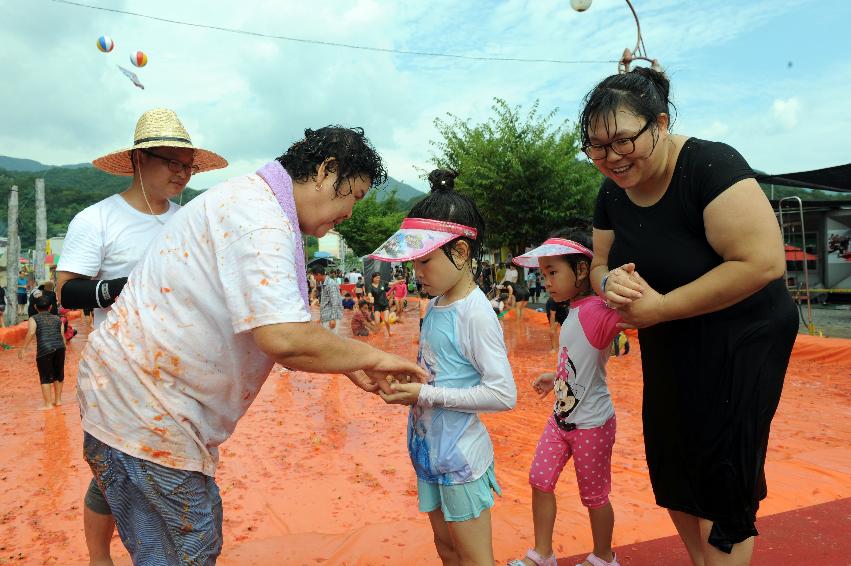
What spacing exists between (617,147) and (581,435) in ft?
4.59

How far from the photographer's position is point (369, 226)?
42.3m

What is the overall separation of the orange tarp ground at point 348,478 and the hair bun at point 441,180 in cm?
179

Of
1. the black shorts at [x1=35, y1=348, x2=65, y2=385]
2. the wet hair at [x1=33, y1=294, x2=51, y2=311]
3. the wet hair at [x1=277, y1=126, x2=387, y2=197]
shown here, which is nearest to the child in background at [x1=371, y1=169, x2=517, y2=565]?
the wet hair at [x1=277, y1=126, x2=387, y2=197]

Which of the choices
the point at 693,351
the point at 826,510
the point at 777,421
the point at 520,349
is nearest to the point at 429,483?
the point at 693,351

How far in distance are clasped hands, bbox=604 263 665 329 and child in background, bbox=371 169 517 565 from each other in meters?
0.50

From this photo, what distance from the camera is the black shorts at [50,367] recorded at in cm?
713

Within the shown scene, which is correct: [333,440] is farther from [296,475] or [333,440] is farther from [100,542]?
[100,542]

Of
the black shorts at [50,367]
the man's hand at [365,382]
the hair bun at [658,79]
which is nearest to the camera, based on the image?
the hair bun at [658,79]

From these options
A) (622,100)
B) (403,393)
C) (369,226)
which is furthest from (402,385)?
(369,226)

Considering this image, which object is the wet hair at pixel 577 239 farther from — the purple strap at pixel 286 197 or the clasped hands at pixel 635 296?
the purple strap at pixel 286 197

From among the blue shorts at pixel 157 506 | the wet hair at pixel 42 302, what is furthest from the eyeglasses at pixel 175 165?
the wet hair at pixel 42 302

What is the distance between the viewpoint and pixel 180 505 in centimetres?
166

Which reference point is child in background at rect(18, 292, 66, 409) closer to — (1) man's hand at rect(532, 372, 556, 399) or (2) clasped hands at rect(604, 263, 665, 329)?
(1) man's hand at rect(532, 372, 556, 399)

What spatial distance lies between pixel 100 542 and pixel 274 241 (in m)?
1.56
